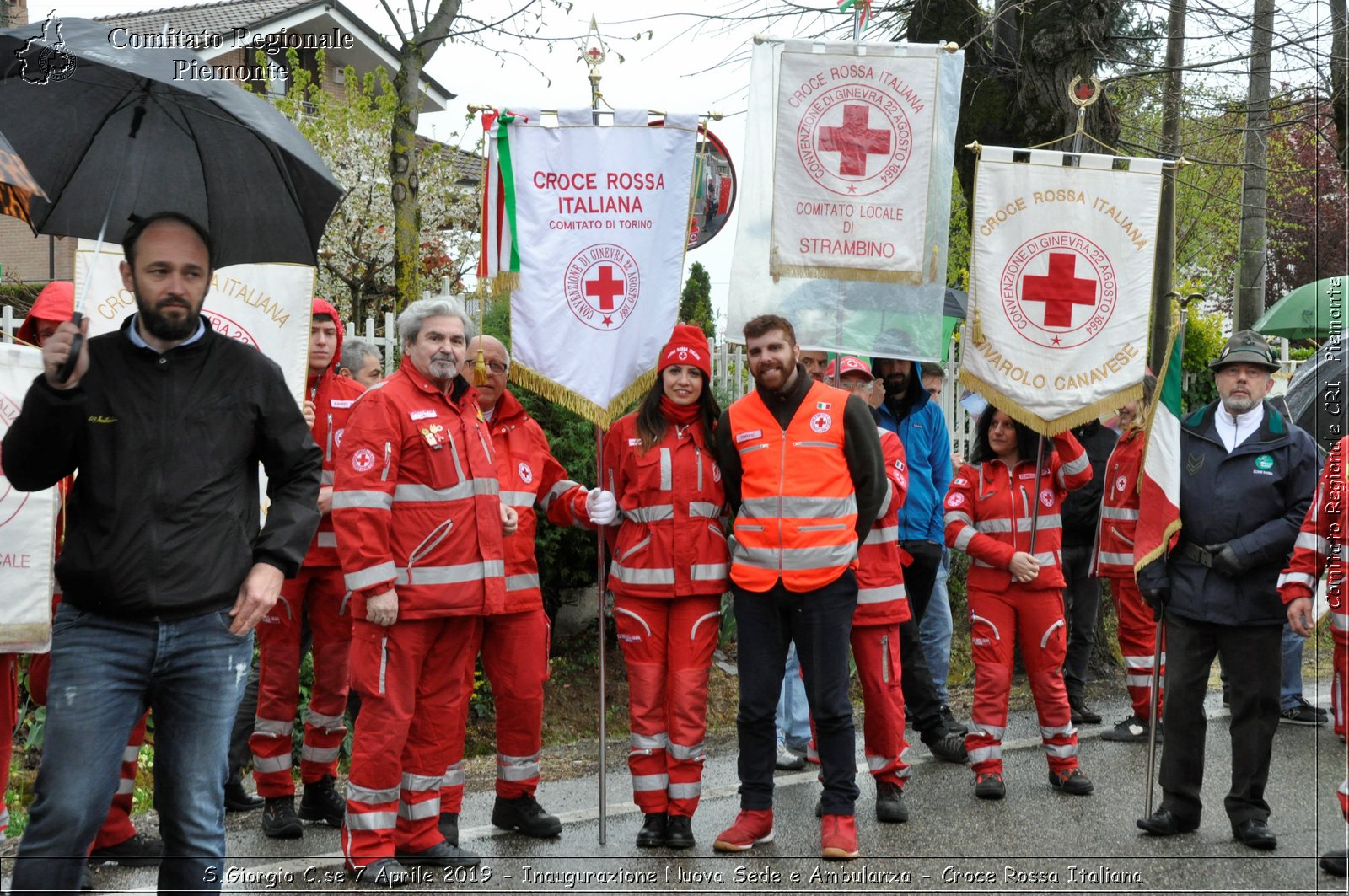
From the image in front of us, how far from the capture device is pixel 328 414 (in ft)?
21.0

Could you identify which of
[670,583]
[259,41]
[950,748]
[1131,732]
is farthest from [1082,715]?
[259,41]

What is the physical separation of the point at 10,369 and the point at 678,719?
3056mm

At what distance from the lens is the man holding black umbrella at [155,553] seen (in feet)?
11.7

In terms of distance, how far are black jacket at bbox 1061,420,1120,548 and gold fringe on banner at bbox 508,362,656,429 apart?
381 cm

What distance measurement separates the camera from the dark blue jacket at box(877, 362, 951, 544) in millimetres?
7648

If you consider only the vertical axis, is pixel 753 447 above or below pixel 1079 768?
above

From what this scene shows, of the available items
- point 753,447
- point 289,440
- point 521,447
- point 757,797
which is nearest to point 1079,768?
point 757,797

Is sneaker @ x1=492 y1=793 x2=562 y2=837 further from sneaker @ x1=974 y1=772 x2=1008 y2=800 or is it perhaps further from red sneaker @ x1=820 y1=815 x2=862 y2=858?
sneaker @ x1=974 y1=772 x2=1008 y2=800

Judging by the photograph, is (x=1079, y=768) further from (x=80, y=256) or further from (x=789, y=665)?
(x=80, y=256)

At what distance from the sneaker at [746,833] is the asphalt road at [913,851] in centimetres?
5

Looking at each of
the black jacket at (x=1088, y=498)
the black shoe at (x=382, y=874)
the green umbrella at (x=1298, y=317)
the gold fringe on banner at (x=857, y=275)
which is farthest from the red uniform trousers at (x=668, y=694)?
the green umbrella at (x=1298, y=317)

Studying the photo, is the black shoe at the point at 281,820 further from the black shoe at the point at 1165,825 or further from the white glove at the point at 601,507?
the black shoe at the point at 1165,825

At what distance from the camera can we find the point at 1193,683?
6000 mm

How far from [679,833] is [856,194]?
335 cm
